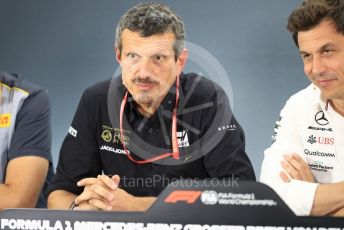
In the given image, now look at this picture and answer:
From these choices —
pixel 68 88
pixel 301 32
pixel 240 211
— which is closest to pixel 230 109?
pixel 301 32

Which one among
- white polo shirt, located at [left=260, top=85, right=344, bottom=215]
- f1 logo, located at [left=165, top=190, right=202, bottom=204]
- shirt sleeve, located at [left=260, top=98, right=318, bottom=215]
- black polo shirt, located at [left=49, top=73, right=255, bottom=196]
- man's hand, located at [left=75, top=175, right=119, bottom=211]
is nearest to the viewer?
f1 logo, located at [left=165, top=190, right=202, bottom=204]

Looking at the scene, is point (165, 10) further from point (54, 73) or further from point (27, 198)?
point (54, 73)

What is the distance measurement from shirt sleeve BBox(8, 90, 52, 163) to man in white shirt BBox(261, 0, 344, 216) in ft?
2.79

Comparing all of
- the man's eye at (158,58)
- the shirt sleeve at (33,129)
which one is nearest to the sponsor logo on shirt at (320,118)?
the man's eye at (158,58)

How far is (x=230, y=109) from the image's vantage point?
1965 mm

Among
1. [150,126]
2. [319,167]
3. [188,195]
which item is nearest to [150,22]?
[150,126]

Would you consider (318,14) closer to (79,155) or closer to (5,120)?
(79,155)

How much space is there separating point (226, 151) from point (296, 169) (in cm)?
27

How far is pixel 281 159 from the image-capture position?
5.65 feet

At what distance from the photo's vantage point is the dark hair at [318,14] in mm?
1657

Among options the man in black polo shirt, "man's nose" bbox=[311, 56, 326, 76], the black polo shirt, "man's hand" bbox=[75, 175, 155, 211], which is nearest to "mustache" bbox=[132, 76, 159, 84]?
the man in black polo shirt

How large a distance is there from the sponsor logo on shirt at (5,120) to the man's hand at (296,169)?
3.35ft

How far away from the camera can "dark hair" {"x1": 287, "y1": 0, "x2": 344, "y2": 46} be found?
5.44 ft

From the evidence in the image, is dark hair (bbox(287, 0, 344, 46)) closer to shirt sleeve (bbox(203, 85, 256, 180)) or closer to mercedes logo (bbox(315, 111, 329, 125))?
mercedes logo (bbox(315, 111, 329, 125))
